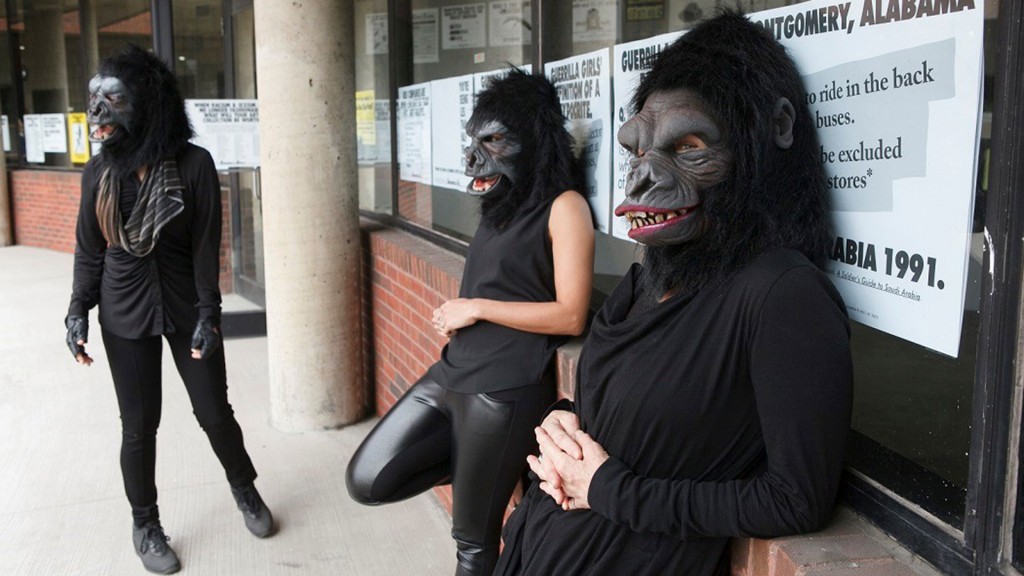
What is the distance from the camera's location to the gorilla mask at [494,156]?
9.53 feet

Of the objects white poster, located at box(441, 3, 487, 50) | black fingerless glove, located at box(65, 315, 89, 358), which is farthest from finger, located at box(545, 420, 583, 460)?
white poster, located at box(441, 3, 487, 50)

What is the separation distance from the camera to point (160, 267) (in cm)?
371

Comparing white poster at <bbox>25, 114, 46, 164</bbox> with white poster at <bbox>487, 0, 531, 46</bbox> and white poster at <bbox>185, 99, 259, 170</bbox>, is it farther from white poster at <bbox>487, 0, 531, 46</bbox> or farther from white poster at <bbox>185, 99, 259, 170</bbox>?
white poster at <bbox>487, 0, 531, 46</bbox>

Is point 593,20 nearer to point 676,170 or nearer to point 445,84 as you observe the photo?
point 445,84

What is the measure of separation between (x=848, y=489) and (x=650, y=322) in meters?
0.57

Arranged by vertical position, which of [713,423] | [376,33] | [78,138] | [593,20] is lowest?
[713,423]

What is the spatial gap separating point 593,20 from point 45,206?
11237 millimetres

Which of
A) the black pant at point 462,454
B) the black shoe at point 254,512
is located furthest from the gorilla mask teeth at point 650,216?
the black shoe at point 254,512

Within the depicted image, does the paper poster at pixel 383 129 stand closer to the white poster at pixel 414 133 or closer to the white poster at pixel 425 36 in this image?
the white poster at pixel 414 133

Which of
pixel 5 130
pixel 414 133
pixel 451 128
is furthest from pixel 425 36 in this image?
pixel 5 130

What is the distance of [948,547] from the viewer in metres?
1.57

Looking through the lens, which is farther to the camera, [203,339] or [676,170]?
[203,339]

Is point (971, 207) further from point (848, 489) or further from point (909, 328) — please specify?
point (848, 489)

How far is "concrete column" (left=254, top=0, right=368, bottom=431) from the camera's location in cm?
511
